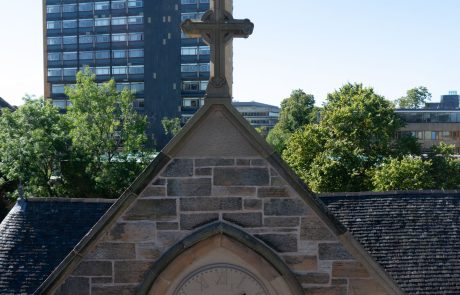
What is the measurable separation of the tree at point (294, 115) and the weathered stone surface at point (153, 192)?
56.1 m

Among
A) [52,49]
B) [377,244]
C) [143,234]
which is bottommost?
[377,244]

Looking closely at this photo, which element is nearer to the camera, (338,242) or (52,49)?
(338,242)

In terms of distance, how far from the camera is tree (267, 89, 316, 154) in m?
64.7

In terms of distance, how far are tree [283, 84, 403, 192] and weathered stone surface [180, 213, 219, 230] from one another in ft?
86.7

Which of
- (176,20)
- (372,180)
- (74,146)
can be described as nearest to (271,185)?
(372,180)

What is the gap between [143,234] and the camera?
6.88 m

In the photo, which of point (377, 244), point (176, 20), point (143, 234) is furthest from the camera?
point (176, 20)

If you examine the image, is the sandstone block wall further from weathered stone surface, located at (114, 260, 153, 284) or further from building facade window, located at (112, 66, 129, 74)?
building facade window, located at (112, 66, 129, 74)

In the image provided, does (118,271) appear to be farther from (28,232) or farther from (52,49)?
(52,49)

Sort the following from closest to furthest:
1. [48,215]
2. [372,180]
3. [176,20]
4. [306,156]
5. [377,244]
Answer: [377,244]
[48,215]
[372,180]
[306,156]
[176,20]

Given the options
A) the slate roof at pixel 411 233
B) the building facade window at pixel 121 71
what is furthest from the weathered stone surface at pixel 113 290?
the building facade window at pixel 121 71

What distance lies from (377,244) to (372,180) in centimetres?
2223

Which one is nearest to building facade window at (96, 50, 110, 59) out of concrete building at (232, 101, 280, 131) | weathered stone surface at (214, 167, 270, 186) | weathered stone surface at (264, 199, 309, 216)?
weathered stone surface at (214, 167, 270, 186)

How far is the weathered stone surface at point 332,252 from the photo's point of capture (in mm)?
6895
